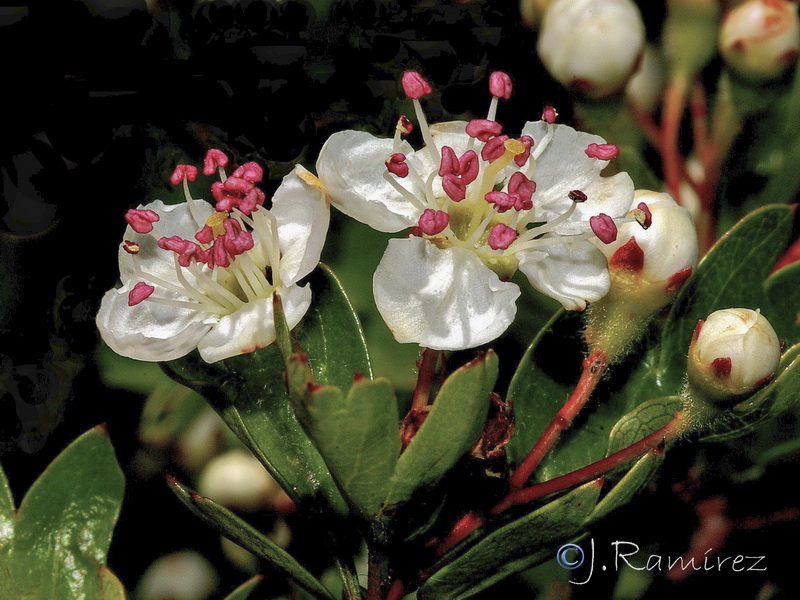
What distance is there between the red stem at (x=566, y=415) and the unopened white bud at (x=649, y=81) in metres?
0.92

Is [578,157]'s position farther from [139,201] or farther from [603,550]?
[139,201]

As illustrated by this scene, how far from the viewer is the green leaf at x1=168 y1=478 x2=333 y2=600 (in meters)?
0.98

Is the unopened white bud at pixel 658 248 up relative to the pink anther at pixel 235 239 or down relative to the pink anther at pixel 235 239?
up

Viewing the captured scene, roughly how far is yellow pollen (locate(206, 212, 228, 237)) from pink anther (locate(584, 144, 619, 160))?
51cm

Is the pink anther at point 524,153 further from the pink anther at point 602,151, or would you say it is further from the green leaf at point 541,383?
the green leaf at point 541,383

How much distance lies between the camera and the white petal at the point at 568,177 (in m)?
1.16

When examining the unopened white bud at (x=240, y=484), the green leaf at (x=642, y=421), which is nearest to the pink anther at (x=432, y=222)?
the green leaf at (x=642, y=421)

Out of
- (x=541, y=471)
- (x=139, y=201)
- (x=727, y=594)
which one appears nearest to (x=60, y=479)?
(x=139, y=201)

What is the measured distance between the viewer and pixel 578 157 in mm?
1200

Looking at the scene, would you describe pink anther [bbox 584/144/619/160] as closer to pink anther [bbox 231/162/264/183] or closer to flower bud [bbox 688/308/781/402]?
flower bud [bbox 688/308/781/402]

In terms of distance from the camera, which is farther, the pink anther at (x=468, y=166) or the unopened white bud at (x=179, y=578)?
the unopened white bud at (x=179, y=578)

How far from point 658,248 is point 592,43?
605 millimetres

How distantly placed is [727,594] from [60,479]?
1.12m

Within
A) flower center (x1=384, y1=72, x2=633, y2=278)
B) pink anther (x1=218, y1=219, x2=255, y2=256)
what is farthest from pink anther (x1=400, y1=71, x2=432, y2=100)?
pink anther (x1=218, y1=219, x2=255, y2=256)
